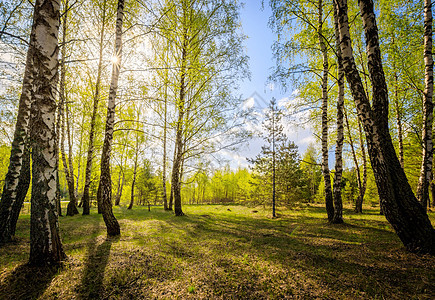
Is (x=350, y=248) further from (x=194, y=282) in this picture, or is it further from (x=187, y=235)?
(x=187, y=235)

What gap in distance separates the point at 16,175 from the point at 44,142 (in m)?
3.16

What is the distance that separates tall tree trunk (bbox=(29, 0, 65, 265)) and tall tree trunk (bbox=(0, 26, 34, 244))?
2244 mm

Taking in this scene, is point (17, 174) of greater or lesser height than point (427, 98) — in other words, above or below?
below

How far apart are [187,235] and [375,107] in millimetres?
6865

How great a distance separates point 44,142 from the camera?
3.01 metres

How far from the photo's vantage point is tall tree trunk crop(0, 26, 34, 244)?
453 cm

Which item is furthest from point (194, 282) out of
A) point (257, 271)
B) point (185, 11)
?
point (185, 11)

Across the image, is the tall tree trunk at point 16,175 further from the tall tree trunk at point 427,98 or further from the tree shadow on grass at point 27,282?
the tall tree trunk at point 427,98

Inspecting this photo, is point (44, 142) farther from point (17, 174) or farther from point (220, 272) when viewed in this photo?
point (220, 272)

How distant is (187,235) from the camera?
6.27m

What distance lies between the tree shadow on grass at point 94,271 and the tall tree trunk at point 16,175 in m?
2.32

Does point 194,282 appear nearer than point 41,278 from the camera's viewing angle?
No

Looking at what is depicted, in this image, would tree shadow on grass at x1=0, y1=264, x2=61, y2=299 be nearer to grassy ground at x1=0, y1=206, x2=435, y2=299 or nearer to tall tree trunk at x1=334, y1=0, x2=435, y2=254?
grassy ground at x1=0, y1=206, x2=435, y2=299

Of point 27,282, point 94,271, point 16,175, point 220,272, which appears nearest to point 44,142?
point 27,282
